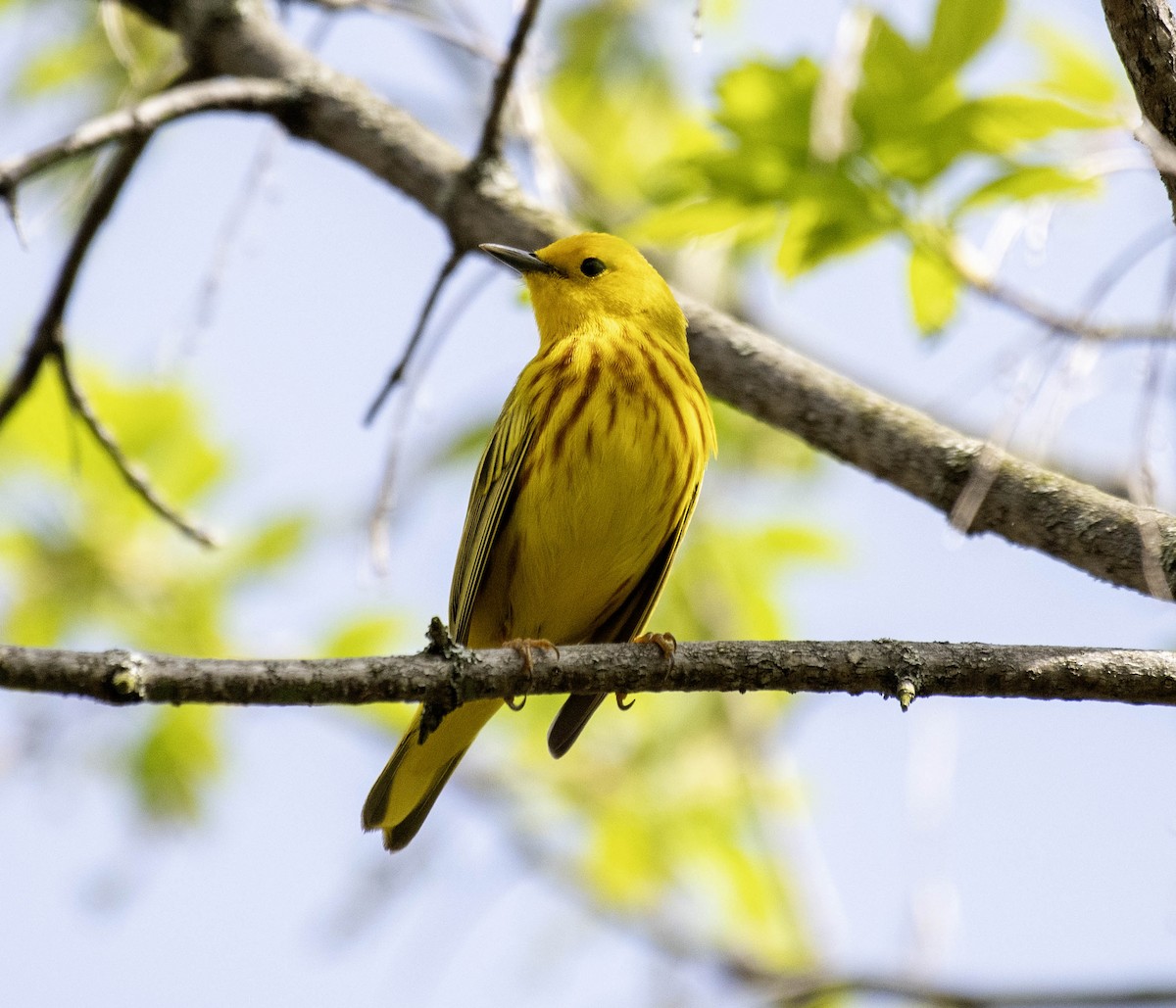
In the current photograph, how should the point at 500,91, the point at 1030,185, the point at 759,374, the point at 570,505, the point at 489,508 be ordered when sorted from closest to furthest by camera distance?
the point at 1030,185
the point at 759,374
the point at 500,91
the point at 570,505
the point at 489,508

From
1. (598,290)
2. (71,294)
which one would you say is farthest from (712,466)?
(71,294)

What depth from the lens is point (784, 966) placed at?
502 centimetres

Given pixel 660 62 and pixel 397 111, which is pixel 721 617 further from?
pixel 660 62

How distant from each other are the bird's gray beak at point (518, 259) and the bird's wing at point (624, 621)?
33.5 inches

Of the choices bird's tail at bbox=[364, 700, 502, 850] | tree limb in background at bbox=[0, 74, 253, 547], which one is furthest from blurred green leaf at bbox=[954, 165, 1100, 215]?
tree limb in background at bbox=[0, 74, 253, 547]

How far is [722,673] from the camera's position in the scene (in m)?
2.66

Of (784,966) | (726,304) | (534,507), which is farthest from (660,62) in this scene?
(784,966)

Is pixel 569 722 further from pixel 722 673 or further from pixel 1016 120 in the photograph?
pixel 1016 120

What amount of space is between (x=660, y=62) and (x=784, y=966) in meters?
4.45

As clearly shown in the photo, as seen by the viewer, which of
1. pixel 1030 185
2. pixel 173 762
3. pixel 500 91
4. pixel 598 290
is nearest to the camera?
pixel 1030 185

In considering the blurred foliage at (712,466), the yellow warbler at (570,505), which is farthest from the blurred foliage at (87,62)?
the yellow warbler at (570,505)

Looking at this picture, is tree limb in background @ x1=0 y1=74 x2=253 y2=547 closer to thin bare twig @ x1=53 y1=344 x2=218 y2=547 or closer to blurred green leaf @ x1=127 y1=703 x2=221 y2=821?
thin bare twig @ x1=53 y1=344 x2=218 y2=547

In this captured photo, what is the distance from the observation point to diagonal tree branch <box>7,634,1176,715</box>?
7.27ft

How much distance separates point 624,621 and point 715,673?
1643mm
